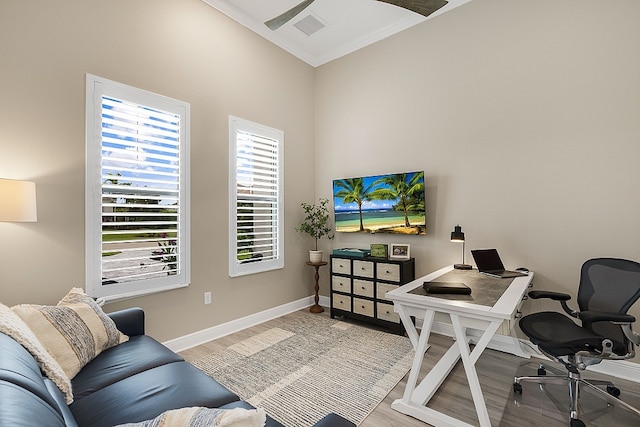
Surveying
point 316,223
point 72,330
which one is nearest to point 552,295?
point 316,223

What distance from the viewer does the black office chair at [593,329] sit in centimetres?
191

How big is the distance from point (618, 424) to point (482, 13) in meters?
3.61

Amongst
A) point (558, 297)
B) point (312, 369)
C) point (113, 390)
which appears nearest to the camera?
point (113, 390)

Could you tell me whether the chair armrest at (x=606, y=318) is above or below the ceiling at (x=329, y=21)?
below

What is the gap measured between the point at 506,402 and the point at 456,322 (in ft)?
2.75

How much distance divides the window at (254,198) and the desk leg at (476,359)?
7.90 ft

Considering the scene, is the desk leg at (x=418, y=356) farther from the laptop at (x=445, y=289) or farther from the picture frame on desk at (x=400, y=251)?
the picture frame on desk at (x=400, y=251)

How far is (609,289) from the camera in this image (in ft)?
7.31

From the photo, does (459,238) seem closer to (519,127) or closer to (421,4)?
(519,127)

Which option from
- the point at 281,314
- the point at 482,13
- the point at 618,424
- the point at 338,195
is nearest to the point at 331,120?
the point at 338,195

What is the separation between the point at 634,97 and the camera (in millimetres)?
2457

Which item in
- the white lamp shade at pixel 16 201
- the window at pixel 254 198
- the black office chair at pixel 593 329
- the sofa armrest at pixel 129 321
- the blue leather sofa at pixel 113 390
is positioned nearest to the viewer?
the blue leather sofa at pixel 113 390

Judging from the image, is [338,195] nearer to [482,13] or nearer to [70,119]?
[482,13]

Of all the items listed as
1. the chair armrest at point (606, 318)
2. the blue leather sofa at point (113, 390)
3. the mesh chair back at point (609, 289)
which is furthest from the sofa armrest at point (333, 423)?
the mesh chair back at point (609, 289)
